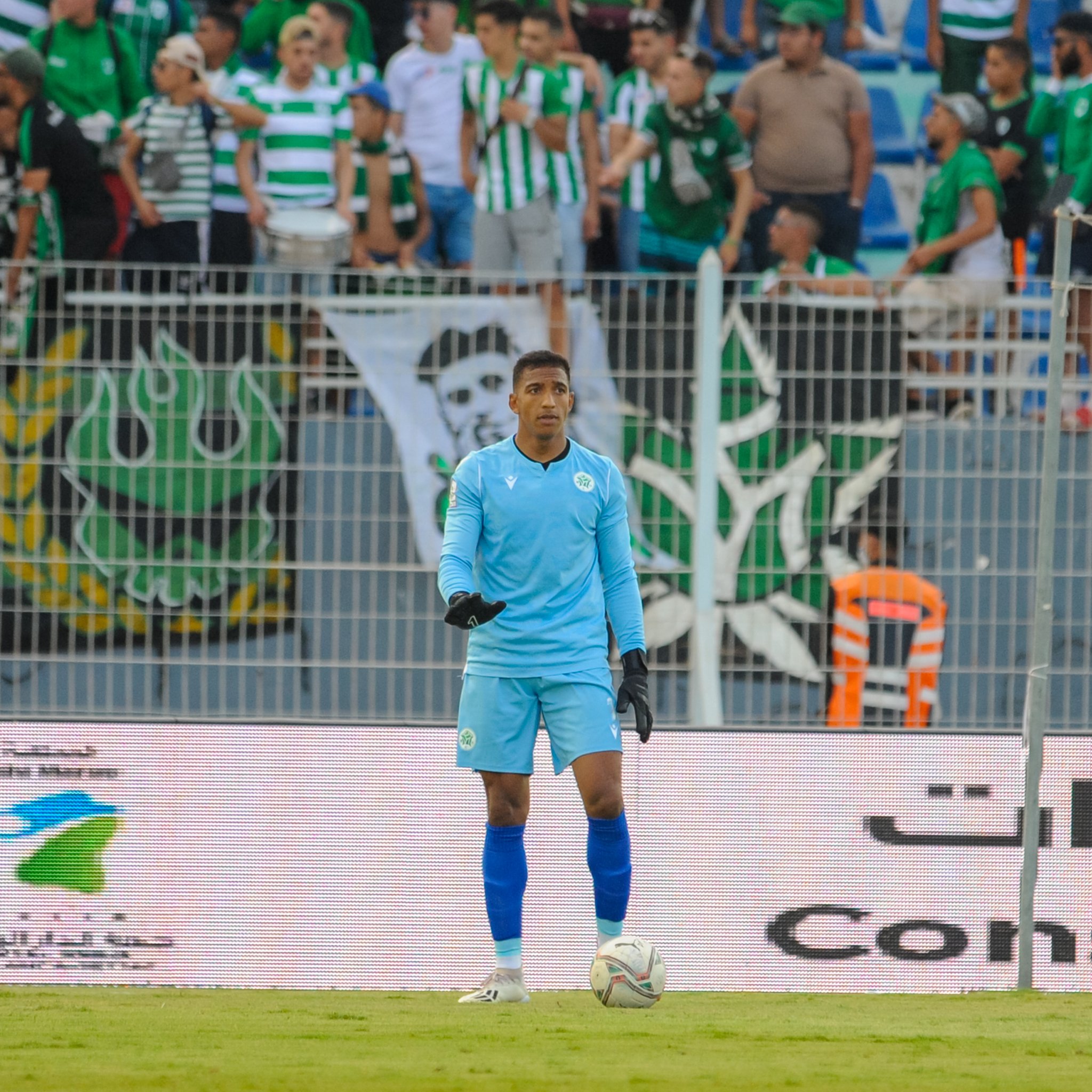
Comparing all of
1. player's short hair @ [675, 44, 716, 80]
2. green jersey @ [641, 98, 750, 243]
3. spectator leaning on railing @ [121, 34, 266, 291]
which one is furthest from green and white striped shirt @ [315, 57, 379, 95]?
player's short hair @ [675, 44, 716, 80]

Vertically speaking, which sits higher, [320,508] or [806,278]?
[806,278]

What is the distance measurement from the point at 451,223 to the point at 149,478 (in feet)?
10.1

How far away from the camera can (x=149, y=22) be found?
1089 centimetres

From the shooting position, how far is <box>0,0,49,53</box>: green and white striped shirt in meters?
10.9

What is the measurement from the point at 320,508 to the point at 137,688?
121cm

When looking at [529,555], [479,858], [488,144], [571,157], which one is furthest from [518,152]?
[529,555]

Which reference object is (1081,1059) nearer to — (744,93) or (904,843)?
(904,843)

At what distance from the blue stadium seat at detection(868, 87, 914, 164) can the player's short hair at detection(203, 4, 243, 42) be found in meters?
4.19

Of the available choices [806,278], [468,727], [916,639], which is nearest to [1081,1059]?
[468,727]

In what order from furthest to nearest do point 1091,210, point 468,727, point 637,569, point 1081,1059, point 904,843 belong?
point 1091,210 < point 637,569 < point 904,843 < point 468,727 < point 1081,1059

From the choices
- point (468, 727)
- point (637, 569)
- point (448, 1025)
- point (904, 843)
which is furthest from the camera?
point (637, 569)

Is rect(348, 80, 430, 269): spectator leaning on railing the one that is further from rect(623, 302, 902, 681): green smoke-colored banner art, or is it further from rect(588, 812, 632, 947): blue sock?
rect(588, 812, 632, 947): blue sock

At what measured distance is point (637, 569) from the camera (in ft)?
27.6

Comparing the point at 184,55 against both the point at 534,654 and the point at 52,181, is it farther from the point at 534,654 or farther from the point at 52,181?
the point at 534,654
